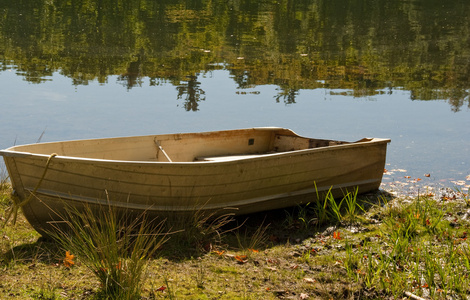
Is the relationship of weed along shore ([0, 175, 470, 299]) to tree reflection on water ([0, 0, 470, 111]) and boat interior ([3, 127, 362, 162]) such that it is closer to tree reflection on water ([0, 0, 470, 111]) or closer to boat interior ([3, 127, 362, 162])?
boat interior ([3, 127, 362, 162])

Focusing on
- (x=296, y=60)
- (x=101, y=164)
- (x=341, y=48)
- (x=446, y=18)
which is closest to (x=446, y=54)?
(x=341, y=48)

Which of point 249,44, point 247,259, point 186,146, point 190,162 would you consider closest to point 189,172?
point 190,162

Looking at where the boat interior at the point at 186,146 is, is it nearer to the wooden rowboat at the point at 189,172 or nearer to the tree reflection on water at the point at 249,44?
the wooden rowboat at the point at 189,172

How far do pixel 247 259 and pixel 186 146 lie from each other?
2556mm

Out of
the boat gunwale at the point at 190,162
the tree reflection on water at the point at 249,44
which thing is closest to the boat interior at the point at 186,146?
the boat gunwale at the point at 190,162

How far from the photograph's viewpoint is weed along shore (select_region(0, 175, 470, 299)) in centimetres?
454

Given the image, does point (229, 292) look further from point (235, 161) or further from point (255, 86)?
point (255, 86)

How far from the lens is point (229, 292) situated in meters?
4.79

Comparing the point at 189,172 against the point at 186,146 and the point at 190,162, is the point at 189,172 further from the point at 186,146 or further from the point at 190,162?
the point at 186,146

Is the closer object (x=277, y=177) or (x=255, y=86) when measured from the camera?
(x=277, y=177)

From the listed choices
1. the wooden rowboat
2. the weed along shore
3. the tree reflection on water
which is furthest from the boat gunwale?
the tree reflection on water

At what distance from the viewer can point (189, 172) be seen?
6.14m

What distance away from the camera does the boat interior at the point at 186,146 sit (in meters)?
6.63

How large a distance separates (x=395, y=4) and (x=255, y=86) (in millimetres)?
15769
